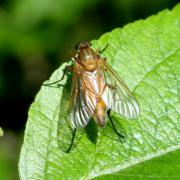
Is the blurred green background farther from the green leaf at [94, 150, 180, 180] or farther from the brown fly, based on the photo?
the green leaf at [94, 150, 180, 180]

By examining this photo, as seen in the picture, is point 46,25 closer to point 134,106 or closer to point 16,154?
point 16,154

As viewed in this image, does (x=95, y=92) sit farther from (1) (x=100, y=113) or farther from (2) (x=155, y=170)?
(2) (x=155, y=170)

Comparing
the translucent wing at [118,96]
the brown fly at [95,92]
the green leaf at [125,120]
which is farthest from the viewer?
the brown fly at [95,92]

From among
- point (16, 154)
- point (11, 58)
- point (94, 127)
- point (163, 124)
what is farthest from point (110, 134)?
point (11, 58)

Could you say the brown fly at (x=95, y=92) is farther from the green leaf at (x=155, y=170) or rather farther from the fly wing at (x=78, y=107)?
the green leaf at (x=155, y=170)

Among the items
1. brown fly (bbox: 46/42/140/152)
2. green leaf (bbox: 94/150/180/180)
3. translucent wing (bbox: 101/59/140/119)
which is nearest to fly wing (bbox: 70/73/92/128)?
brown fly (bbox: 46/42/140/152)

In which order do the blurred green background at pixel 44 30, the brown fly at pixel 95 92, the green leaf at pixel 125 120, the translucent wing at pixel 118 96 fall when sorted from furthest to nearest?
the blurred green background at pixel 44 30 → the brown fly at pixel 95 92 → the translucent wing at pixel 118 96 → the green leaf at pixel 125 120

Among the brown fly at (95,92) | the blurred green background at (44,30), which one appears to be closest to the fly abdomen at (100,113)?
the brown fly at (95,92)
